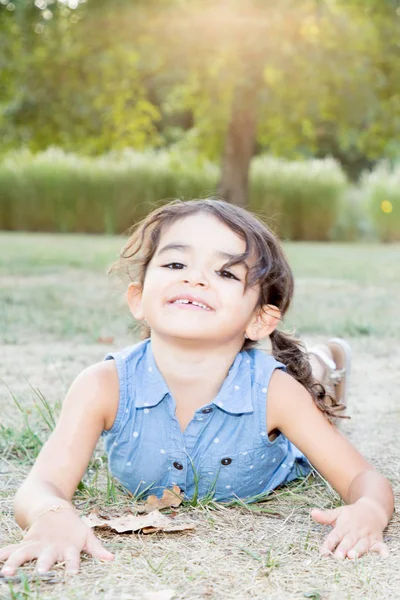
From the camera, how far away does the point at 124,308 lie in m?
6.39

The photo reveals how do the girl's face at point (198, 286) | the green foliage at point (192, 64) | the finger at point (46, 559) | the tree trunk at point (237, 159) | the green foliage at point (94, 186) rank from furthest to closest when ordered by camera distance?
the green foliage at point (94, 186)
the tree trunk at point (237, 159)
the green foliage at point (192, 64)
the girl's face at point (198, 286)
the finger at point (46, 559)

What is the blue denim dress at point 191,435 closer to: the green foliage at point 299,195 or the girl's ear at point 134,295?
the girl's ear at point 134,295

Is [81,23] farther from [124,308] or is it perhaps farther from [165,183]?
[165,183]

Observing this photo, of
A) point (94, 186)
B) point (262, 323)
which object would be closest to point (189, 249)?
point (262, 323)

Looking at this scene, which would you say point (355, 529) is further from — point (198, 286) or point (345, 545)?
point (198, 286)

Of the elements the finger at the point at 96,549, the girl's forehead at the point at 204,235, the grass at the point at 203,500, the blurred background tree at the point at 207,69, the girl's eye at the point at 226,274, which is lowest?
the grass at the point at 203,500

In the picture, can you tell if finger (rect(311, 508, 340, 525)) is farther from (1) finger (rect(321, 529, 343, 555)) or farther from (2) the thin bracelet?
(2) the thin bracelet

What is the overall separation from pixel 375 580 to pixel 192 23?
1079 centimetres

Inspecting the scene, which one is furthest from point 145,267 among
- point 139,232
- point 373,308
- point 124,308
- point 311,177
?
point 311,177

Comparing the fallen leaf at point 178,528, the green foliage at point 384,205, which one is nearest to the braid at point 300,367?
the fallen leaf at point 178,528

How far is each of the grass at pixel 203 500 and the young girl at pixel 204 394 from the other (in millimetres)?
110

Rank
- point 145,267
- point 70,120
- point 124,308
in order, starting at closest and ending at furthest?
point 145,267 → point 124,308 → point 70,120

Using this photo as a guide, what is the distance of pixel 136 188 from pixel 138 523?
18.3m

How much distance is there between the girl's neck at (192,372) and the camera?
2.19 meters
